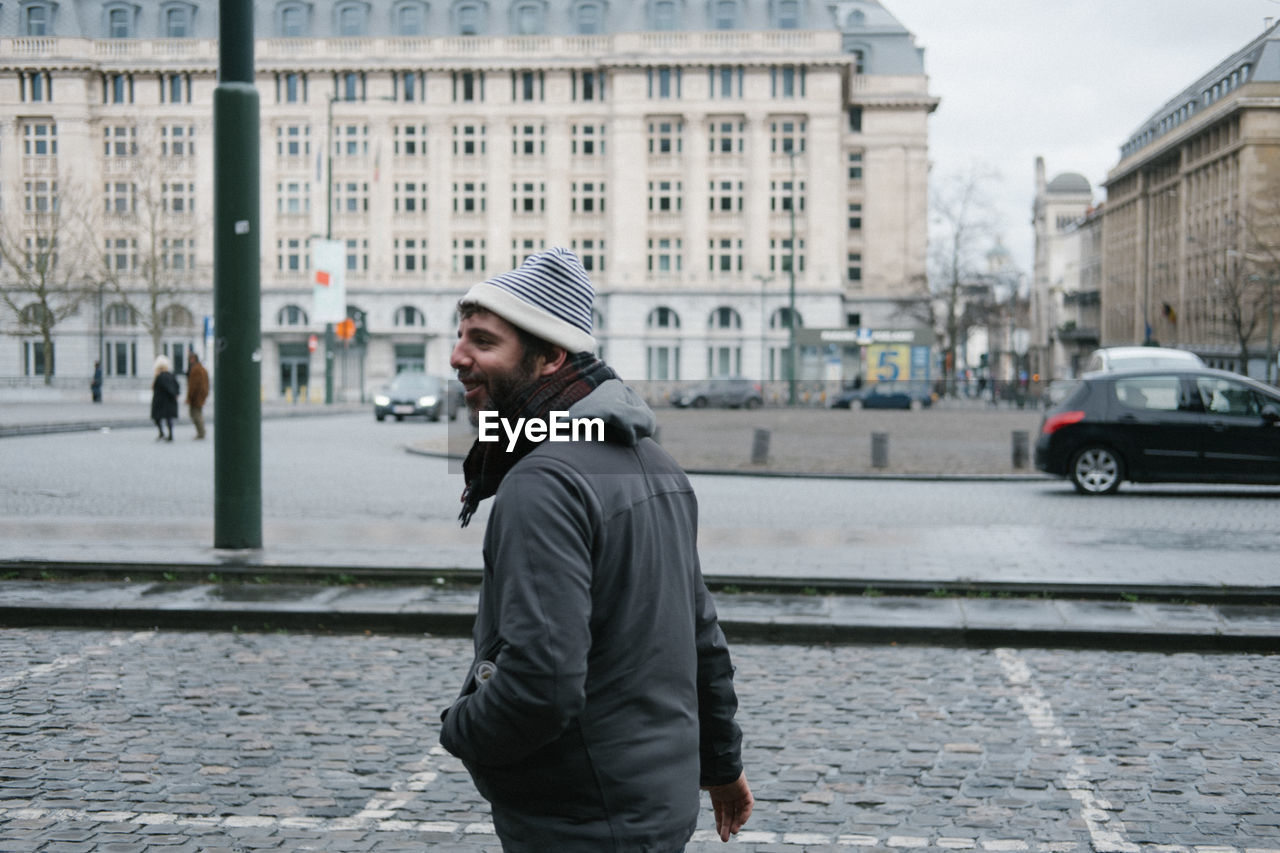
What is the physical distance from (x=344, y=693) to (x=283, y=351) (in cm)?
7109

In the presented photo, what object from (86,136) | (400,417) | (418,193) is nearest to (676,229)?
(418,193)

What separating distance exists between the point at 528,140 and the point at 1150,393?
59006 mm

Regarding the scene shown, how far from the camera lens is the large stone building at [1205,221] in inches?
2537

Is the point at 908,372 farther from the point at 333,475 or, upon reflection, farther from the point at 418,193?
the point at 333,475

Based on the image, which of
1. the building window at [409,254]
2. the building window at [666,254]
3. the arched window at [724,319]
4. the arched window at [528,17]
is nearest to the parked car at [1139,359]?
the arched window at [724,319]

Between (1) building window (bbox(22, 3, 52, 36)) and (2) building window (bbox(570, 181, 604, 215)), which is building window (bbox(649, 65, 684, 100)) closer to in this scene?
(2) building window (bbox(570, 181, 604, 215))

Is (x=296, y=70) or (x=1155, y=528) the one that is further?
(x=296, y=70)

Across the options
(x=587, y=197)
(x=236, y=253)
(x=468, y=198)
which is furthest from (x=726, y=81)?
(x=236, y=253)

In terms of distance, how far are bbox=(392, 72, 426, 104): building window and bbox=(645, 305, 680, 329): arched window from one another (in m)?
16.4

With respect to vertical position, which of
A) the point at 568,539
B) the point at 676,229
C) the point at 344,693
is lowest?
the point at 344,693

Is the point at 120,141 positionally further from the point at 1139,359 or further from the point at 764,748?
the point at 764,748

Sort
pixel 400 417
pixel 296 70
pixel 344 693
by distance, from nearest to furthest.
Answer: pixel 344 693
pixel 400 417
pixel 296 70

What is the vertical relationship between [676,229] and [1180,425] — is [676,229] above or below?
above

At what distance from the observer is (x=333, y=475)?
20.6 m
